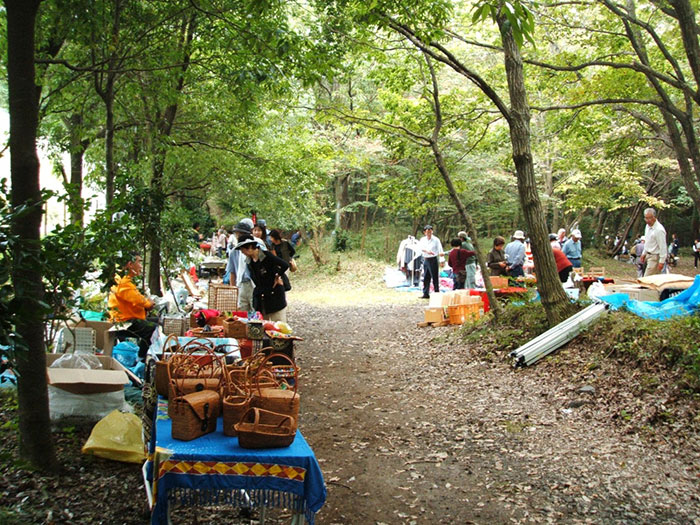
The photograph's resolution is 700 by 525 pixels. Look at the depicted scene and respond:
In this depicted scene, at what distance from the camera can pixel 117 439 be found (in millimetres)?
4859

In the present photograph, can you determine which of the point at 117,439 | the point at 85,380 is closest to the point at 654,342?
the point at 117,439

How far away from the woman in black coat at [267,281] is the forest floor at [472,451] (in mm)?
A: 1110

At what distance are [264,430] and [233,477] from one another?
28cm

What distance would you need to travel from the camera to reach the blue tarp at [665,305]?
8.23m

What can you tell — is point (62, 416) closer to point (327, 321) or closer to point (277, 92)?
point (277, 92)

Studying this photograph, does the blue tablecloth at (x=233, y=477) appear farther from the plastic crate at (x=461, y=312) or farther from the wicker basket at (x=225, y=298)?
the plastic crate at (x=461, y=312)

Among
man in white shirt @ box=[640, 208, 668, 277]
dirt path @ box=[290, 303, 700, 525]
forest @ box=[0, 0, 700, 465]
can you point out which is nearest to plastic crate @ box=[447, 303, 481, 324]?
forest @ box=[0, 0, 700, 465]

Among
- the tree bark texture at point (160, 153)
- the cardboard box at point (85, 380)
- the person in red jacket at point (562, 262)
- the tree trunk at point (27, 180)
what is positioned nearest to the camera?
the tree trunk at point (27, 180)

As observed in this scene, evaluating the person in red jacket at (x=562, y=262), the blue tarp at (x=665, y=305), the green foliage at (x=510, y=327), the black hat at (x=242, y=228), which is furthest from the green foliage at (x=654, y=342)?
the black hat at (x=242, y=228)

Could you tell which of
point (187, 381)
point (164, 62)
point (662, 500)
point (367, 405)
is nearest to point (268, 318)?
point (367, 405)

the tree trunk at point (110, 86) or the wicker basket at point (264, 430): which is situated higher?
the tree trunk at point (110, 86)

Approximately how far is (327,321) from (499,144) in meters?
5.55

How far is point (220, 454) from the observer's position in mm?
3205

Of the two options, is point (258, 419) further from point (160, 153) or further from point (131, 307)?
point (160, 153)
